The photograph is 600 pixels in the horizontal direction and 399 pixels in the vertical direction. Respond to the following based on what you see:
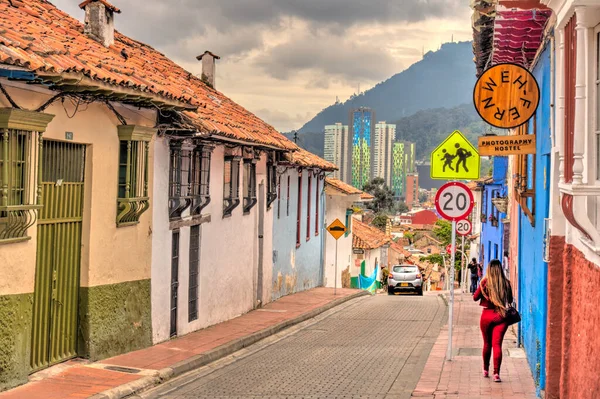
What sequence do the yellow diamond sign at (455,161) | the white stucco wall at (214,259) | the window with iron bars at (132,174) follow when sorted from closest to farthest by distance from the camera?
the window with iron bars at (132,174) → the yellow diamond sign at (455,161) → the white stucco wall at (214,259)

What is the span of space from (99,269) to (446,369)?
5191mm

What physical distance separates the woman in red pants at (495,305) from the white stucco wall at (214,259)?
551 centimetres

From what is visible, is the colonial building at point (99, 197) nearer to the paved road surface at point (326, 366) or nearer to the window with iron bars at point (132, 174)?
the window with iron bars at point (132, 174)

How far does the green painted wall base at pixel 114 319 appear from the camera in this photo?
37.9 feet

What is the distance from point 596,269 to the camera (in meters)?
6.64

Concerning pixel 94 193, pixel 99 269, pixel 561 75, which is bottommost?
pixel 99 269

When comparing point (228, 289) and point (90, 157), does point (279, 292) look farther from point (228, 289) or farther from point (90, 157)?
point (90, 157)

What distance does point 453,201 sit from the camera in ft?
42.1

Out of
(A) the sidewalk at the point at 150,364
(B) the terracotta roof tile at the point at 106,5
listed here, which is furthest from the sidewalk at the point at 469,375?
(B) the terracotta roof tile at the point at 106,5

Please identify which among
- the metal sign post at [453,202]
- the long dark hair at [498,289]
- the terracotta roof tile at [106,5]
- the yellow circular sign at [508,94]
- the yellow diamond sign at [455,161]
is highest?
the terracotta roof tile at [106,5]

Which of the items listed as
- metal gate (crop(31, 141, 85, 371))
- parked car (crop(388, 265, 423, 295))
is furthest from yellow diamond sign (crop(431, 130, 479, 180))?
parked car (crop(388, 265, 423, 295))

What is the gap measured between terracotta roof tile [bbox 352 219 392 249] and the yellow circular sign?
122 feet

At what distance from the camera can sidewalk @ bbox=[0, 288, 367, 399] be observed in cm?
985

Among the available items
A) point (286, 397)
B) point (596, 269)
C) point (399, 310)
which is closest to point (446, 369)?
point (286, 397)
